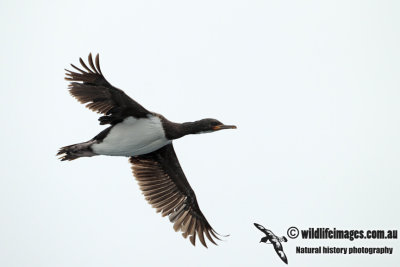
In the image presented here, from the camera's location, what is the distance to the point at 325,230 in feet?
63.5

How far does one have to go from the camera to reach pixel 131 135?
1500 centimetres

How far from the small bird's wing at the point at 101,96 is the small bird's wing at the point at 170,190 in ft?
7.01

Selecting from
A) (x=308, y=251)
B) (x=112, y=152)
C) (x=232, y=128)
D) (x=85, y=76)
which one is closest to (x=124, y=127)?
(x=112, y=152)

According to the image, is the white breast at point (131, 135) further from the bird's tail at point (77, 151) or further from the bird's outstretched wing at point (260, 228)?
the bird's outstretched wing at point (260, 228)

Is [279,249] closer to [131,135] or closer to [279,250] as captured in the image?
[279,250]

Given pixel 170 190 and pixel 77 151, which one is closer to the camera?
pixel 77 151

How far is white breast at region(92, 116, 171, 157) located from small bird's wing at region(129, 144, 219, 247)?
1.64 m

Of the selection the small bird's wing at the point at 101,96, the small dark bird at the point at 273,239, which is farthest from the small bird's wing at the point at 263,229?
the small bird's wing at the point at 101,96

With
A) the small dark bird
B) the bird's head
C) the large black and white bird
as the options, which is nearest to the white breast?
the large black and white bird

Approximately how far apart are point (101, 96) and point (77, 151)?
5.40 ft

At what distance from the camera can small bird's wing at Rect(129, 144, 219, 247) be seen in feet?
54.5

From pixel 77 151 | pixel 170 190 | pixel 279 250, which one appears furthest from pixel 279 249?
pixel 77 151

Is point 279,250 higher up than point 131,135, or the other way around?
point 131,135

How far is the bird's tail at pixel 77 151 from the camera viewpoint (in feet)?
50.0
